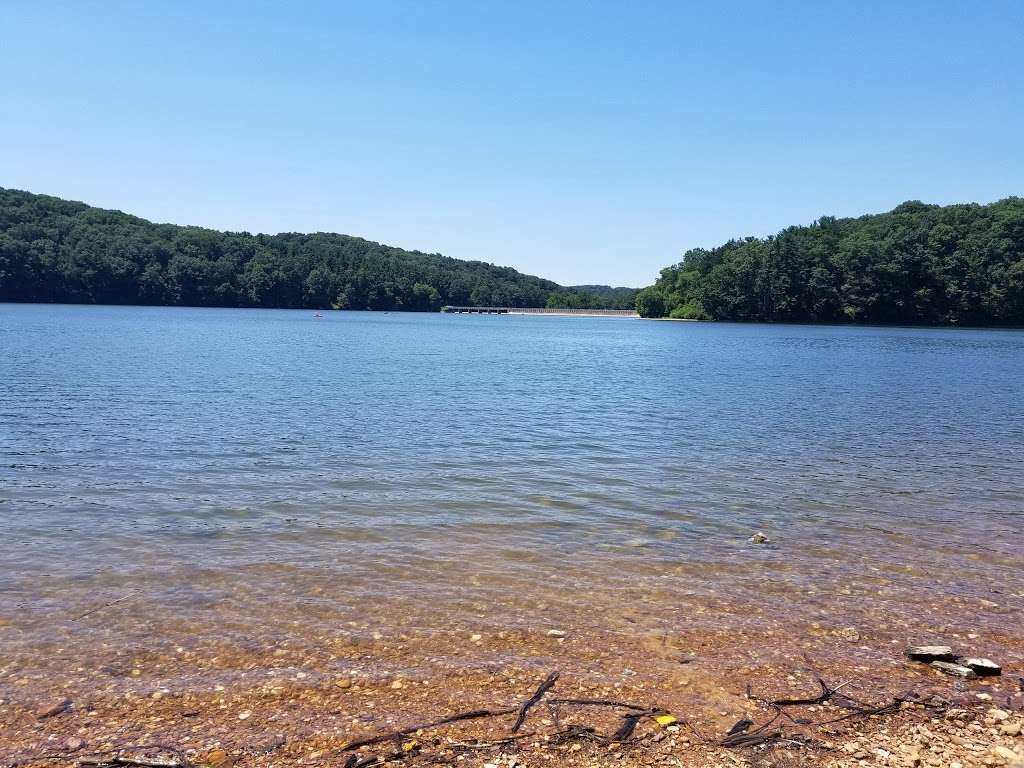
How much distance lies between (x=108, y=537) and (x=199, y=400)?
57.2 feet

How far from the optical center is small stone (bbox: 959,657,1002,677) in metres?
7.13

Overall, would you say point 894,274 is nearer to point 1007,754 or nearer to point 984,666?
point 984,666

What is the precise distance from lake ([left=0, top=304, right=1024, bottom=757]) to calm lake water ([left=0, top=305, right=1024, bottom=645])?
73 millimetres

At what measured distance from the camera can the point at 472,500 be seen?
14188 mm

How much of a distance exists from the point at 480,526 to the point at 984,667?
751cm

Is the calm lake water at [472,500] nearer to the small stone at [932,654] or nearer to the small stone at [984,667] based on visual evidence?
the small stone at [932,654]

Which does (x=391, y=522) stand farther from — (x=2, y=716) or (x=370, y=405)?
(x=370, y=405)

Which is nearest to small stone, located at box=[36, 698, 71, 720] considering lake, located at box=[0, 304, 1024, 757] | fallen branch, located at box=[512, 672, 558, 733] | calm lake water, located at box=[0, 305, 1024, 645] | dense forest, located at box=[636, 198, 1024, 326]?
lake, located at box=[0, 304, 1024, 757]

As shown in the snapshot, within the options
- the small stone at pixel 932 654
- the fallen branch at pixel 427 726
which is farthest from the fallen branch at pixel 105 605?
the small stone at pixel 932 654

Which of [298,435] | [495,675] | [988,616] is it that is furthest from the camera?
[298,435]

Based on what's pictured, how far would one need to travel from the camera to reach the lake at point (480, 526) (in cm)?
824

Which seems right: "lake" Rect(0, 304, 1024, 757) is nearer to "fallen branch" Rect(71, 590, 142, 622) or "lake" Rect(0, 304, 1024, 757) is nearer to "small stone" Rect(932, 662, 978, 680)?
"fallen branch" Rect(71, 590, 142, 622)

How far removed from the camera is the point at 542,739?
19.1 feet

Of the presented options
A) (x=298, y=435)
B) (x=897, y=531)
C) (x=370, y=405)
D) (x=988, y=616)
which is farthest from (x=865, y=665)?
(x=370, y=405)
